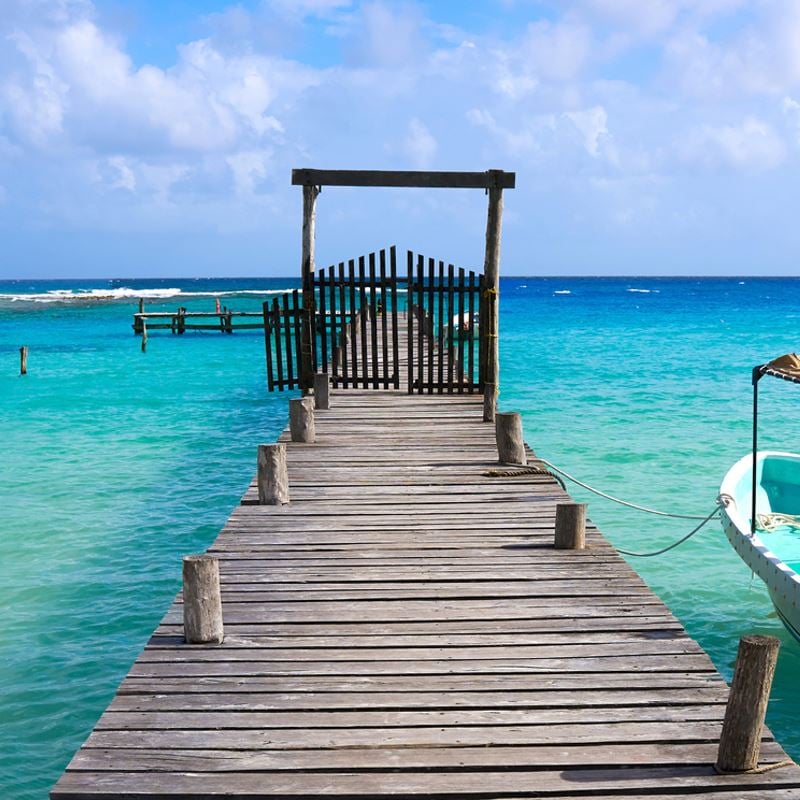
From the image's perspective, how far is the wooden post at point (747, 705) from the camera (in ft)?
13.4

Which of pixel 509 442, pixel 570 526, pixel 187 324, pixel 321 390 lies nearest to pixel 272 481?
pixel 509 442

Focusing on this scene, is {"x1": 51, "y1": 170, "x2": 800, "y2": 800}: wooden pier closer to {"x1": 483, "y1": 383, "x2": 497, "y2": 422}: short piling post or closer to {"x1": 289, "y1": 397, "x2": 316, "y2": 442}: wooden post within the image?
{"x1": 289, "y1": 397, "x2": 316, "y2": 442}: wooden post

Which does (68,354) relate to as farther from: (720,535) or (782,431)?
(720,535)

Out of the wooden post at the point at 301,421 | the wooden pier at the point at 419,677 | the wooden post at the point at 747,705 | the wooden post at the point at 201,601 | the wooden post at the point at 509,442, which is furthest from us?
the wooden post at the point at 301,421

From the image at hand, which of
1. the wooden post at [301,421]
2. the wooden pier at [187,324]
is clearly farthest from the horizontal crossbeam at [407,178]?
the wooden pier at [187,324]

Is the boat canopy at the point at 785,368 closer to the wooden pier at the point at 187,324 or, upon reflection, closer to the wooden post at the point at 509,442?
the wooden post at the point at 509,442

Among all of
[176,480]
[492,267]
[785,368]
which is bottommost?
[176,480]

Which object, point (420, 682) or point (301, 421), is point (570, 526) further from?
point (301, 421)

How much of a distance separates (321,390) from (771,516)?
6890mm

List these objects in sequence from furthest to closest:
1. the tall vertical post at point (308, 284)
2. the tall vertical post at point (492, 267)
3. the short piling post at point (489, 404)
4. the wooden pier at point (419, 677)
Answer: the tall vertical post at point (308, 284) → the tall vertical post at point (492, 267) → the short piling post at point (489, 404) → the wooden pier at point (419, 677)

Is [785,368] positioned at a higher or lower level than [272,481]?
higher

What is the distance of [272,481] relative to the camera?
8.81 m

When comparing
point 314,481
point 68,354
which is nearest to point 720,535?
point 314,481

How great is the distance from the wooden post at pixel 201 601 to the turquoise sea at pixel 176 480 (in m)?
1.83
